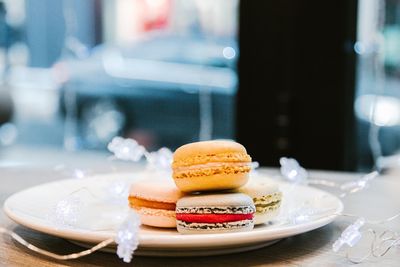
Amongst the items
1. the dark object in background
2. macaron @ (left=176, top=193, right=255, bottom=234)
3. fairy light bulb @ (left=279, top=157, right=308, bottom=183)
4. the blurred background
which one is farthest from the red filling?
the dark object in background

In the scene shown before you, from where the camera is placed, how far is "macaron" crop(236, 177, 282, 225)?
0.53m

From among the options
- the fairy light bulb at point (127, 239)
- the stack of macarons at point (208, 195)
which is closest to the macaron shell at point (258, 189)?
the stack of macarons at point (208, 195)

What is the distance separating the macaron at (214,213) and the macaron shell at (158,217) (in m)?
0.03

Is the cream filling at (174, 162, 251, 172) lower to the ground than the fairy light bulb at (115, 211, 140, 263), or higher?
higher

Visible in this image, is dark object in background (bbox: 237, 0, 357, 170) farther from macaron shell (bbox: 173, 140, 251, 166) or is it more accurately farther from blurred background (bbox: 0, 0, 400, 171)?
macaron shell (bbox: 173, 140, 251, 166)

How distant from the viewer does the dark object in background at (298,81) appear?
230cm

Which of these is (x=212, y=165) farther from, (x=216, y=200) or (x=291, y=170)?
(x=291, y=170)

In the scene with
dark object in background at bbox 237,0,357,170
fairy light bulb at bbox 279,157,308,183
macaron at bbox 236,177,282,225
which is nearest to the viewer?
macaron at bbox 236,177,282,225

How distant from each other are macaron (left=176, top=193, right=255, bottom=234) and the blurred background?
1422 mm

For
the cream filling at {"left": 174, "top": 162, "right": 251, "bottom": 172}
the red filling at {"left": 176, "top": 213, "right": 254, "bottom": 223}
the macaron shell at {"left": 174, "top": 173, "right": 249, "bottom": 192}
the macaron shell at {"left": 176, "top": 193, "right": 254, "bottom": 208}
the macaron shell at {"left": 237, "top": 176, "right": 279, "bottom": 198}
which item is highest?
the cream filling at {"left": 174, "top": 162, "right": 251, "bottom": 172}

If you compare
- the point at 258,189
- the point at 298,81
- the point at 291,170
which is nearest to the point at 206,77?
the point at 298,81

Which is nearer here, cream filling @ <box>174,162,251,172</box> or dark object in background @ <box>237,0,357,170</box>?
cream filling @ <box>174,162,251,172</box>

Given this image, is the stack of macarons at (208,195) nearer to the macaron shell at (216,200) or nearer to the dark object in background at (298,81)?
the macaron shell at (216,200)

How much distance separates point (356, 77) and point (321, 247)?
1.89 meters
